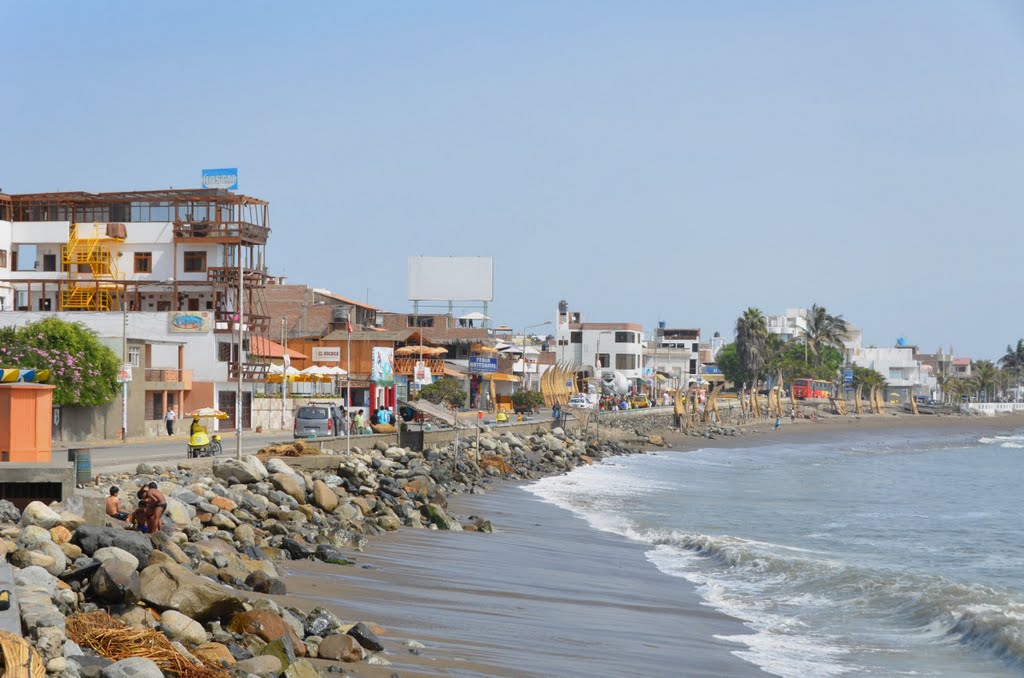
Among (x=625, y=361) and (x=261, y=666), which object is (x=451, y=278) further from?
(x=261, y=666)

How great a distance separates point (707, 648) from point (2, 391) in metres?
13.8

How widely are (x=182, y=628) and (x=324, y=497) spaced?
15929mm

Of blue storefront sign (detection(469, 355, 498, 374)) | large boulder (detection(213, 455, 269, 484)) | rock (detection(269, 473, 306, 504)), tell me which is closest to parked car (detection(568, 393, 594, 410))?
blue storefront sign (detection(469, 355, 498, 374))

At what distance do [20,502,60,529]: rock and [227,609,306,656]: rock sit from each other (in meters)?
3.87

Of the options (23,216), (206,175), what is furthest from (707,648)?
(23,216)

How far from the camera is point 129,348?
53.2 metres

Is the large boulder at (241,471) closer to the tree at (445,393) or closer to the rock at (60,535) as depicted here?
the rock at (60,535)

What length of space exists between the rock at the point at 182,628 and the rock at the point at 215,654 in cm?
7

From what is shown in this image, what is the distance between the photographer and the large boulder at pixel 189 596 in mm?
12086

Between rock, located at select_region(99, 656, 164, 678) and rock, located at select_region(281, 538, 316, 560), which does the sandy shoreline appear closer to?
rock, located at select_region(281, 538, 316, 560)

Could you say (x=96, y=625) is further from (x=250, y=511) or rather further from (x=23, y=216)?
(x=23, y=216)

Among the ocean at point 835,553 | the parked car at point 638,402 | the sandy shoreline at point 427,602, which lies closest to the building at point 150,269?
the ocean at point 835,553

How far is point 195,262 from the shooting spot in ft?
220

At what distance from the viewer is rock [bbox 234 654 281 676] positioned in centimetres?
1077
